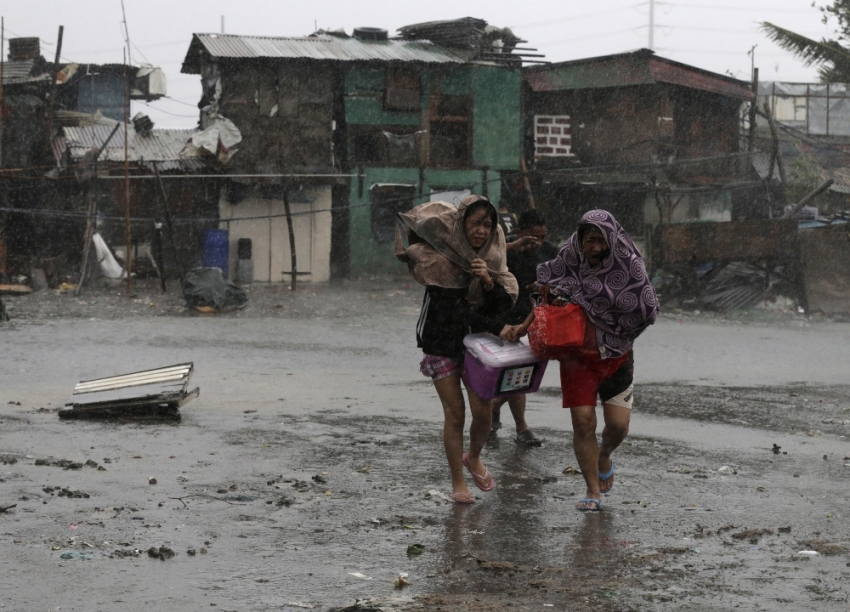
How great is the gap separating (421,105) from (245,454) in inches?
943

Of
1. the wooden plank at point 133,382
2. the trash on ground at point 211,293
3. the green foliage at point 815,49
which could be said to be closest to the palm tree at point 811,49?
the green foliage at point 815,49

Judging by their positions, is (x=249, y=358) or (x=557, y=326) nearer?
(x=557, y=326)

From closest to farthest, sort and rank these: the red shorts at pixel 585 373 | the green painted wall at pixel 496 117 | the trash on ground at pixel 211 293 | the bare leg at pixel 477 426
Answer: the red shorts at pixel 585 373 < the bare leg at pixel 477 426 < the trash on ground at pixel 211 293 < the green painted wall at pixel 496 117

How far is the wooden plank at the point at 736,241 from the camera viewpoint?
71.2ft

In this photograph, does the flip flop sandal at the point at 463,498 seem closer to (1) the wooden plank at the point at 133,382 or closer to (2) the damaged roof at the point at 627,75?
(1) the wooden plank at the point at 133,382

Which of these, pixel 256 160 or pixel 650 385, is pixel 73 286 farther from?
pixel 650 385

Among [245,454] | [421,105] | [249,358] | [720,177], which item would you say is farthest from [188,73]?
[245,454]

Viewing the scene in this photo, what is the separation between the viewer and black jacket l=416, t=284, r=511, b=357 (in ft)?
17.2

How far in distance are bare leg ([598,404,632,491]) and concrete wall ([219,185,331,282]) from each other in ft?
73.7

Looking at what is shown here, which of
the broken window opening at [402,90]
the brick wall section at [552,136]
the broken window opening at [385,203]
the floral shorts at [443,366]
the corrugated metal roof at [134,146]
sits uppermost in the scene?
the broken window opening at [402,90]

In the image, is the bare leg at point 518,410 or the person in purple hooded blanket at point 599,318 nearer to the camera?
the person in purple hooded blanket at point 599,318

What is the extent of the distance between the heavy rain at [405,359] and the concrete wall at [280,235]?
76 millimetres

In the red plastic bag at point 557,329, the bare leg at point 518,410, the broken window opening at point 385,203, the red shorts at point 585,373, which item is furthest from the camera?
the broken window opening at point 385,203

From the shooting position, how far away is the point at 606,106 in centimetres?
3062
